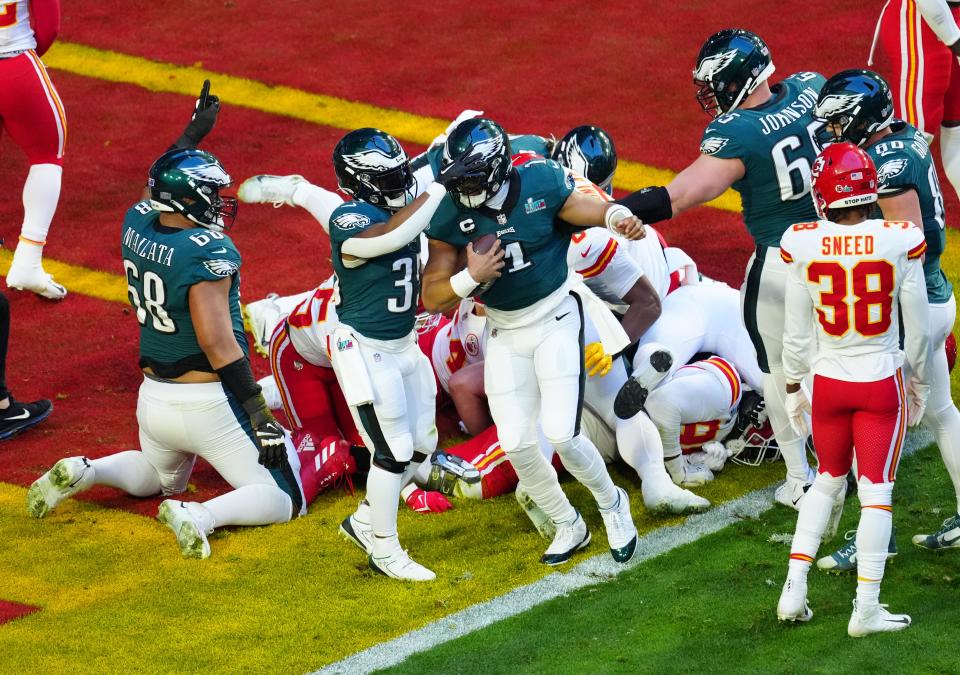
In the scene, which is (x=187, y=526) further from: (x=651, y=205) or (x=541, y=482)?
(x=651, y=205)

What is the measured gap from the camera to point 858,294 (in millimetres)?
4578

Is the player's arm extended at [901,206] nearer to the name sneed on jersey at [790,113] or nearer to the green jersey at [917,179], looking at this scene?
the green jersey at [917,179]

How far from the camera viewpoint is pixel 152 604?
17.3 feet

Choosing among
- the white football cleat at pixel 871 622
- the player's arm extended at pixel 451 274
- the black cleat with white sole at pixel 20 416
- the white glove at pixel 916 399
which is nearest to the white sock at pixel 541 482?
the player's arm extended at pixel 451 274

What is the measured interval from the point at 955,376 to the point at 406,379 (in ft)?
9.43

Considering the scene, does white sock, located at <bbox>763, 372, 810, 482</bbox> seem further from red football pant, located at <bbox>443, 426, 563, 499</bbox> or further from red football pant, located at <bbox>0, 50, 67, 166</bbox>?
red football pant, located at <bbox>0, 50, 67, 166</bbox>

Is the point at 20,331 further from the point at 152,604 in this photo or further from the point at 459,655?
the point at 459,655

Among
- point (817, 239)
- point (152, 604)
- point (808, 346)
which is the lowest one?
point (152, 604)

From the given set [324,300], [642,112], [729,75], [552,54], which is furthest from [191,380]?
[552,54]

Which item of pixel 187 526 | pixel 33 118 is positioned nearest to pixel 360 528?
pixel 187 526

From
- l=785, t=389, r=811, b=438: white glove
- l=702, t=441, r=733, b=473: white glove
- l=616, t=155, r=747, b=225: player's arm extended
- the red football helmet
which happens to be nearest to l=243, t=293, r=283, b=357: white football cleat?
l=702, t=441, r=733, b=473: white glove

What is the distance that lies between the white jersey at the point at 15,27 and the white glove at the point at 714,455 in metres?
4.63

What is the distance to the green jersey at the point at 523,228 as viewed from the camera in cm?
523

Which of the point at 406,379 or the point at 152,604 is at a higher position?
the point at 406,379
